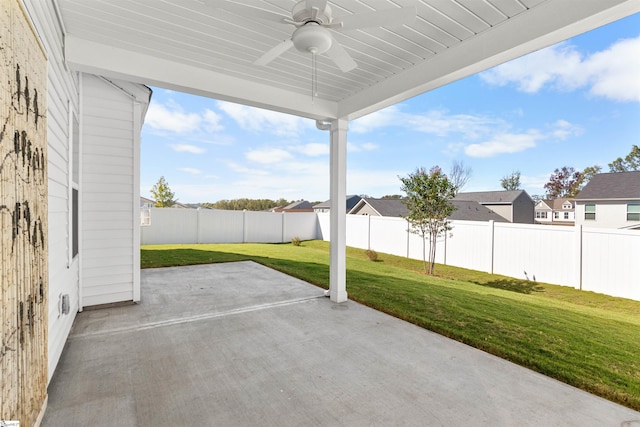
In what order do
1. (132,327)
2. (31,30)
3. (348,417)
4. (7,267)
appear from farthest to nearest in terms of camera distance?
(132,327)
(348,417)
(31,30)
(7,267)

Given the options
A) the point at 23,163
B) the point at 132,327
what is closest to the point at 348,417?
the point at 23,163

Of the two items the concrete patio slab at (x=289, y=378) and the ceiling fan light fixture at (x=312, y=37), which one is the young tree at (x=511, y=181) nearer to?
the concrete patio slab at (x=289, y=378)

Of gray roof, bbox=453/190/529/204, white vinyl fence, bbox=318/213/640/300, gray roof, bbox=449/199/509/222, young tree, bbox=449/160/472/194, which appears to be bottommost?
white vinyl fence, bbox=318/213/640/300

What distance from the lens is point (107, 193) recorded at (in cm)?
415

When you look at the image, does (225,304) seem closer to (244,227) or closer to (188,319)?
(188,319)

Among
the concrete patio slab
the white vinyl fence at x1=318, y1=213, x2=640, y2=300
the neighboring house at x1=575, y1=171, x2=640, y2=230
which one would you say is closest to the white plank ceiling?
the concrete patio slab

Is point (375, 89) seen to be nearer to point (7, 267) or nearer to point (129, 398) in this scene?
point (7, 267)

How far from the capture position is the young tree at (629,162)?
62.1 feet

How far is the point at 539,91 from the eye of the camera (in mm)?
19047

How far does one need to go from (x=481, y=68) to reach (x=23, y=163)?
3.45 meters

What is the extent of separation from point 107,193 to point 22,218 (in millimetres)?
3012

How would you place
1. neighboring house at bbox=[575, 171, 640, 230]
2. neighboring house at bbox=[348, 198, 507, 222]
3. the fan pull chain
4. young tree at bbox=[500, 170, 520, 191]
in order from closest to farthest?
the fan pull chain < neighboring house at bbox=[575, 171, 640, 230] < neighboring house at bbox=[348, 198, 507, 222] < young tree at bbox=[500, 170, 520, 191]

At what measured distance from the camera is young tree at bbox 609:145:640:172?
746 inches

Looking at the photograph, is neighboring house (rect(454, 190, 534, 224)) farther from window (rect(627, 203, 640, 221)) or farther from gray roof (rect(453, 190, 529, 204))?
window (rect(627, 203, 640, 221))
